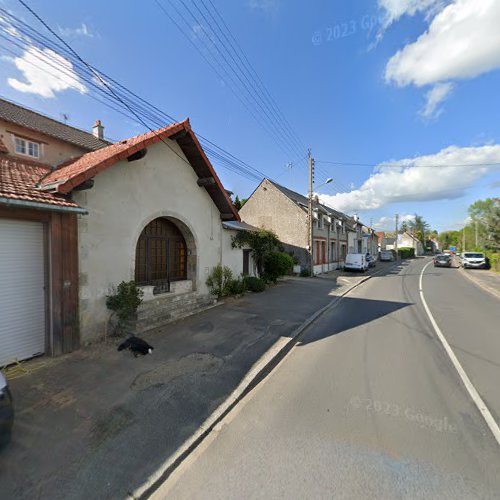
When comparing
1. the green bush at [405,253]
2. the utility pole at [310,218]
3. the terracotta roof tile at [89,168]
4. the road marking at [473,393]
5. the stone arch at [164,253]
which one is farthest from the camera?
the green bush at [405,253]

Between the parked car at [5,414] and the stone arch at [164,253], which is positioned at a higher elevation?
the stone arch at [164,253]

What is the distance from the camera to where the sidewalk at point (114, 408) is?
253 cm

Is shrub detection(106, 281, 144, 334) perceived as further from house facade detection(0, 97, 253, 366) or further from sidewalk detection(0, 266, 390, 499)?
sidewalk detection(0, 266, 390, 499)

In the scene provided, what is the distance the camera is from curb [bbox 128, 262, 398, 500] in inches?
97.7

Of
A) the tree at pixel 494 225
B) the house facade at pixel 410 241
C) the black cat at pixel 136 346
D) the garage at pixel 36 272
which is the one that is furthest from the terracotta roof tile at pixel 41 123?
the house facade at pixel 410 241

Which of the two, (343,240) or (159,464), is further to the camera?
(343,240)

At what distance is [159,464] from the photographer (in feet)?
8.82

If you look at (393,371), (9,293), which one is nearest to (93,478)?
(9,293)

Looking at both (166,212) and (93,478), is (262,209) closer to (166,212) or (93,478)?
(166,212)

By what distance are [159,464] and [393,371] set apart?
421cm

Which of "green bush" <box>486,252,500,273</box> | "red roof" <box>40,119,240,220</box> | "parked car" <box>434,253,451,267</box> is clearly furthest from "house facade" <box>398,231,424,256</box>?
"red roof" <box>40,119,240,220</box>

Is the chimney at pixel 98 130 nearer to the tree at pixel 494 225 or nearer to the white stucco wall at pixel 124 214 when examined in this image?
the white stucco wall at pixel 124 214

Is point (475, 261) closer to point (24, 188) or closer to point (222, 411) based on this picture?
point (222, 411)

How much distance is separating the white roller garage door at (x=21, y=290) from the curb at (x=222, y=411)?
401cm
